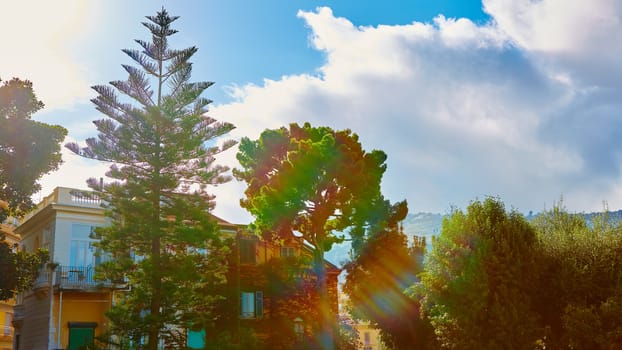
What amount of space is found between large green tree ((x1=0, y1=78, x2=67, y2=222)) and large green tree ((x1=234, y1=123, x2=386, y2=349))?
9388mm

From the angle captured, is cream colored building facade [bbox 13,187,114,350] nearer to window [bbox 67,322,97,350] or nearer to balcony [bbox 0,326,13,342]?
window [bbox 67,322,97,350]

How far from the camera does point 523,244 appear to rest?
2308 centimetres

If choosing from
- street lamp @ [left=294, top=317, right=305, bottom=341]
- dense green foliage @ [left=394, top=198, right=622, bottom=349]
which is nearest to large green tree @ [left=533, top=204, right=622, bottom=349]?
dense green foliage @ [left=394, top=198, right=622, bottom=349]

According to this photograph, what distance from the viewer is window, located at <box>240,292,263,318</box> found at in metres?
34.4

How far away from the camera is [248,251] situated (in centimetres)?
3588

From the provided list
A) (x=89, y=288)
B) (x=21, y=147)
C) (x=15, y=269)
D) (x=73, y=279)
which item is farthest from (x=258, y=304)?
(x=21, y=147)

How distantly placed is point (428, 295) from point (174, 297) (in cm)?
906

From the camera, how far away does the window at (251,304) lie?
34.4 metres

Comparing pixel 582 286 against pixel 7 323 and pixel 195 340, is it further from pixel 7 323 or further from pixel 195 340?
pixel 7 323

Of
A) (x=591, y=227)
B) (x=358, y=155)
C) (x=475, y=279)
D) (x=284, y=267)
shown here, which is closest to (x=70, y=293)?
(x=284, y=267)

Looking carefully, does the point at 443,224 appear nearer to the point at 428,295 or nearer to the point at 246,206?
the point at 428,295

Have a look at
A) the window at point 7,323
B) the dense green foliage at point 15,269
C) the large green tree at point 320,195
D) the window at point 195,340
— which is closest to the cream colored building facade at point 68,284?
the dense green foliage at point 15,269

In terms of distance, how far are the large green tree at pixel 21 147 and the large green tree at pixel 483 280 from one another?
15.5 meters

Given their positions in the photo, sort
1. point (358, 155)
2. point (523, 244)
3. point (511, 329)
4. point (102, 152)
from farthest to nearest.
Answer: point (358, 155)
point (102, 152)
point (523, 244)
point (511, 329)
